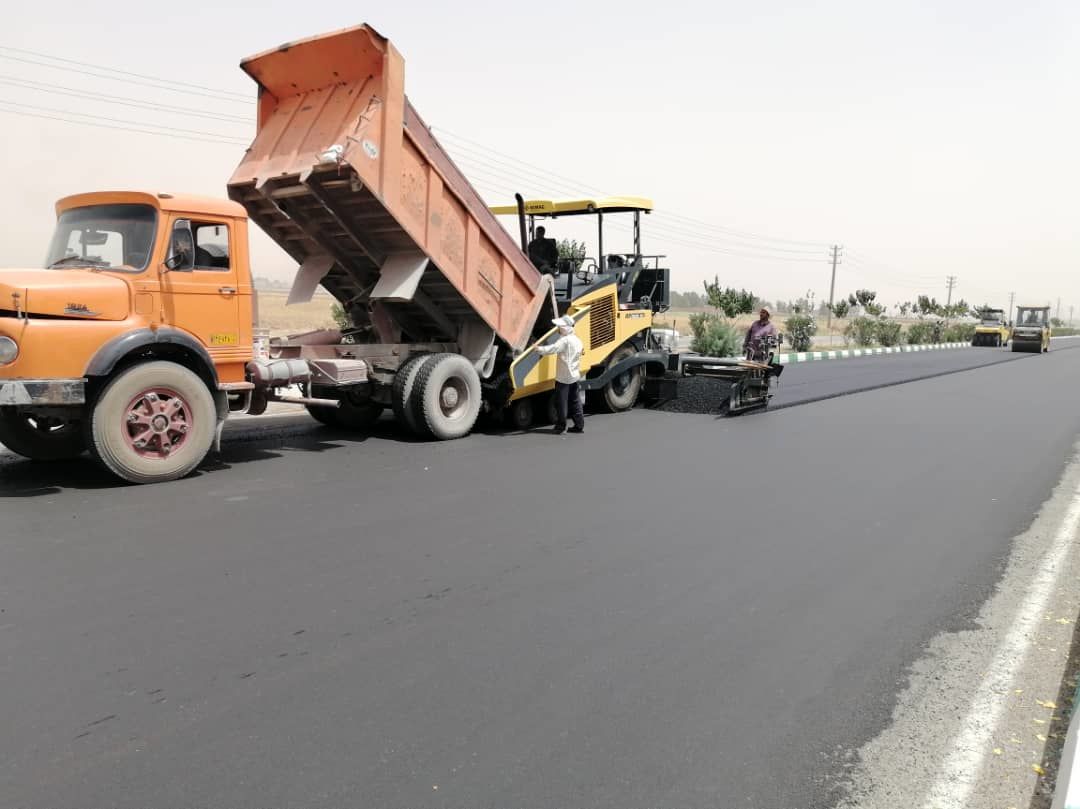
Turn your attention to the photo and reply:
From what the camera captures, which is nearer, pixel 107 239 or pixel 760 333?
pixel 107 239

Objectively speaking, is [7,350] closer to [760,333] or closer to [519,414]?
[519,414]

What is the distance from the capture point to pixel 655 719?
307 cm

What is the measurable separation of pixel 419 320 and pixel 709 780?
792 cm

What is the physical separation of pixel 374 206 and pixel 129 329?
2671 millimetres

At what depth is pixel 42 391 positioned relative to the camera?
20.0 feet

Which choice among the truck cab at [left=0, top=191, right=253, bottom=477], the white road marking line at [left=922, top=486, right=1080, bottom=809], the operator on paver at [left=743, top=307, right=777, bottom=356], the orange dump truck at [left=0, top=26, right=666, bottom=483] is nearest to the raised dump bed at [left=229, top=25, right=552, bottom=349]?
the orange dump truck at [left=0, top=26, right=666, bottom=483]

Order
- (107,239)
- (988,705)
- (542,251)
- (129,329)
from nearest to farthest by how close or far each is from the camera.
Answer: (988,705), (129,329), (107,239), (542,251)

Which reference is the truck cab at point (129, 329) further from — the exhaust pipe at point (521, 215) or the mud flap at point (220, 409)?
the exhaust pipe at point (521, 215)

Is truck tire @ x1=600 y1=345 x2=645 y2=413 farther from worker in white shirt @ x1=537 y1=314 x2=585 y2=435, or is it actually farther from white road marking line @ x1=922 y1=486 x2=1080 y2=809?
white road marking line @ x1=922 y1=486 x2=1080 y2=809

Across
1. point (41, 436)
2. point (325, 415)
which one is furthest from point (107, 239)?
point (325, 415)

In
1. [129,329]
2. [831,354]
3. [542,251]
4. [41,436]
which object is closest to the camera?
[129,329]

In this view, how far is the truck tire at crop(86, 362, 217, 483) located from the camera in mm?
6371

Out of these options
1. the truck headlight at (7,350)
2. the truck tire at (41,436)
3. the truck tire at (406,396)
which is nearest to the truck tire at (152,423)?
the truck headlight at (7,350)

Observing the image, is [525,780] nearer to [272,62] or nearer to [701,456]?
[701,456]
